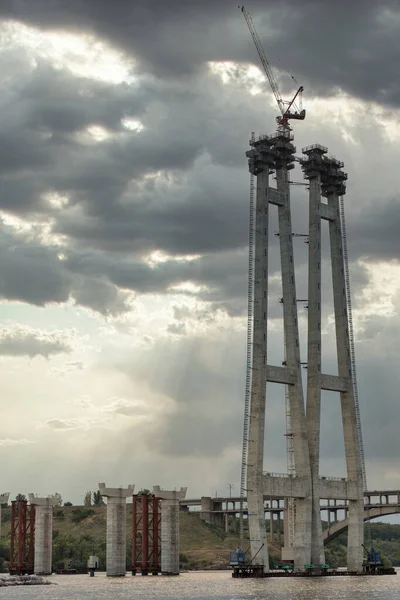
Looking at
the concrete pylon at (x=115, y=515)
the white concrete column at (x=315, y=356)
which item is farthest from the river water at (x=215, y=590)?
the white concrete column at (x=315, y=356)

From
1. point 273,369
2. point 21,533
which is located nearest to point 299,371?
point 273,369

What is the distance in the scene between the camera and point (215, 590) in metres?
135

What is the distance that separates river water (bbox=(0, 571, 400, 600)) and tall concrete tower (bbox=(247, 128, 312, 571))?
327 inches

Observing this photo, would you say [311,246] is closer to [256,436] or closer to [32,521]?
[256,436]

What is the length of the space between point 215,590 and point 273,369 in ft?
116

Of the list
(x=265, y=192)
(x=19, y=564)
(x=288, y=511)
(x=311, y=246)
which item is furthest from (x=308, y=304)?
(x=19, y=564)

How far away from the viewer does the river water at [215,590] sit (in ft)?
386

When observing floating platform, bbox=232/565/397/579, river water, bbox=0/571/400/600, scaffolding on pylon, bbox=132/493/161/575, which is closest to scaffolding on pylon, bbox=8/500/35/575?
scaffolding on pylon, bbox=132/493/161/575

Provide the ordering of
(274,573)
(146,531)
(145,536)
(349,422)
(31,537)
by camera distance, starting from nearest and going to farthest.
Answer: (274,573), (146,531), (145,536), (349,422), (31,537)

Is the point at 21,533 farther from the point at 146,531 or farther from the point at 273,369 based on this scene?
the point at 273,369

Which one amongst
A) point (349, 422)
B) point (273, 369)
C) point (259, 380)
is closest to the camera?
point (259, 380)

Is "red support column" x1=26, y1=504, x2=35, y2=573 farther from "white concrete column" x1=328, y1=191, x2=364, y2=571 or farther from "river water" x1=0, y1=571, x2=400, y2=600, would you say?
"white concrete column" x1=328, y1=191, x2=364, y2=571

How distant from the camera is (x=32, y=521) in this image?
186250 millimetres

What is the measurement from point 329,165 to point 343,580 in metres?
65.4
